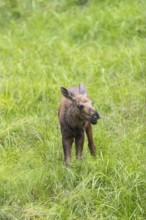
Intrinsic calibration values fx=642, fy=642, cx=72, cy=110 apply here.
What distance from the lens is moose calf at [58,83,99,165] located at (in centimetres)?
653

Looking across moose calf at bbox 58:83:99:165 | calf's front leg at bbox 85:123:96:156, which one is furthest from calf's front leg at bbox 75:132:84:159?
calf's front leg at bbox 85:123:96:156

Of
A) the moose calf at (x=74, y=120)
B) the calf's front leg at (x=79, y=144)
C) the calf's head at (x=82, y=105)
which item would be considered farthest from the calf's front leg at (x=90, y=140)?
the calf's head at (x=82, y=105)

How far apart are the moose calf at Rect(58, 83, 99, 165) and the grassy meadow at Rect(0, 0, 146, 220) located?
0.16 m

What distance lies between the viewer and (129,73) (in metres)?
9.12

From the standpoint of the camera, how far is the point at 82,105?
6.46m

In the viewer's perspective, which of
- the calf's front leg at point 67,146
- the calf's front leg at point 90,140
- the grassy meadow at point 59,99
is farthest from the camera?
the calf's front leg at point 90,140

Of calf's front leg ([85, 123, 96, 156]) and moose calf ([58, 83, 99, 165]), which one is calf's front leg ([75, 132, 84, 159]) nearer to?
moose calf ([58, 83, 99, 165])

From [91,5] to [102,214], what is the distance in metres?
6.31

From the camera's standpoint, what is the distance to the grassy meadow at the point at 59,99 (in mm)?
6141

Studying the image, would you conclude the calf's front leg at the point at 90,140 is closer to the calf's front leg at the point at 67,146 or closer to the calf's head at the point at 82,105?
the calf's front leg at the point at 67,146

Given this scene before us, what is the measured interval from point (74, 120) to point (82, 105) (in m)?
0.24

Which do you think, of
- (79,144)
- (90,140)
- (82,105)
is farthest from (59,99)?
(82,105)

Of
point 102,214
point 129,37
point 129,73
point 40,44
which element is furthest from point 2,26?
point 102,214

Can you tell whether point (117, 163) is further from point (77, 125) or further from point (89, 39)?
point (89, 39)
